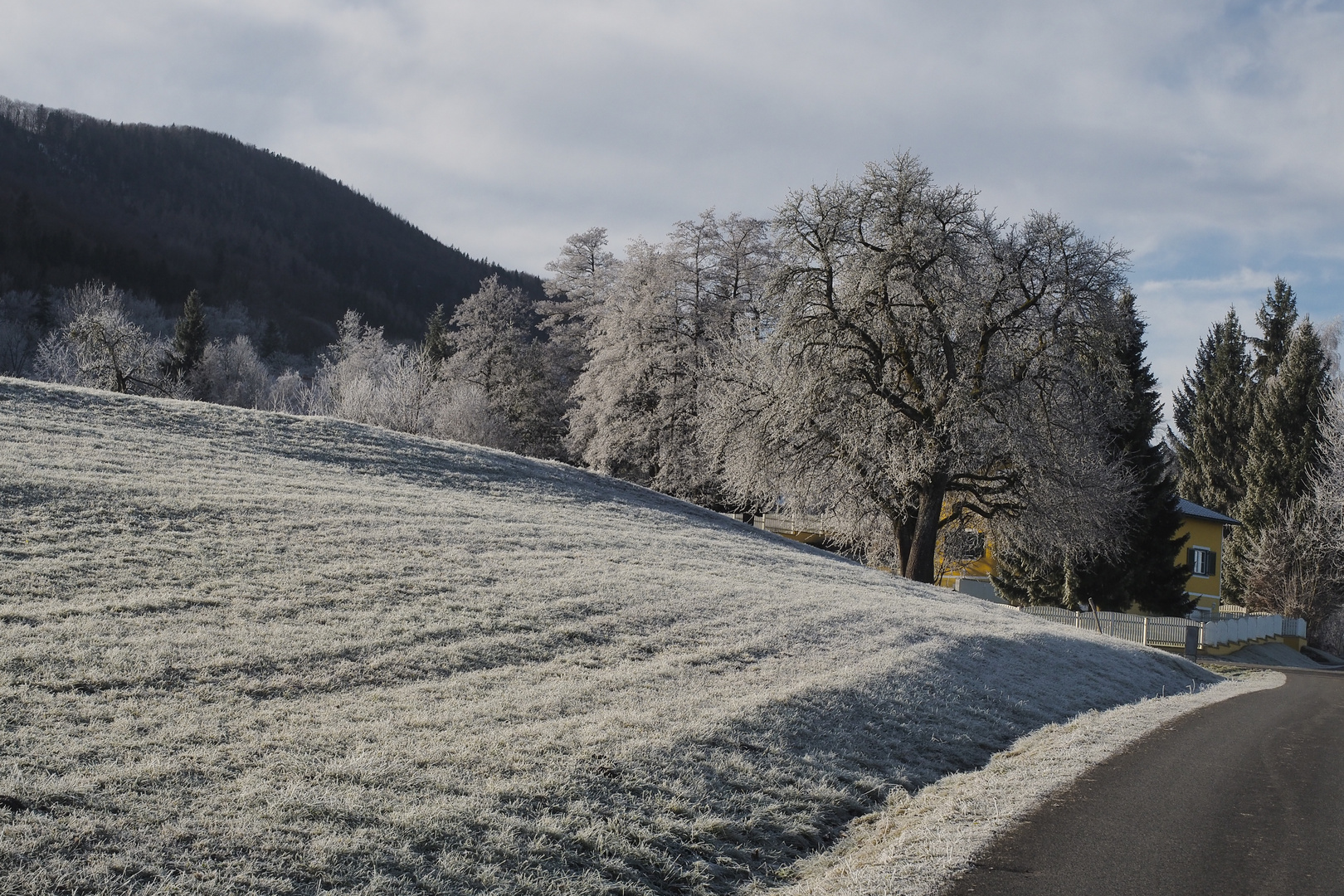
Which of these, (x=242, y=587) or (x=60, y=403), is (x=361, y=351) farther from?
(x=242, y=587)

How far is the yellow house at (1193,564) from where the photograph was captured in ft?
134

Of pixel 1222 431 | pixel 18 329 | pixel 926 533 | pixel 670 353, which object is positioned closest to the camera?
pixel 926 533

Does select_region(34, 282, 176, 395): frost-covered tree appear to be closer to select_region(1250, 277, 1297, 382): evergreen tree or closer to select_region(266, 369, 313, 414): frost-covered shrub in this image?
select_region(266, 369, 313, 414): frost-covered shrub

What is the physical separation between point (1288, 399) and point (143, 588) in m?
60.4

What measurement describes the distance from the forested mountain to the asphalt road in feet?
A: 480

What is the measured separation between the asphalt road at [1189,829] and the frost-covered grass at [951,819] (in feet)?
0.62

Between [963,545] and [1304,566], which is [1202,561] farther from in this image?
[963,545]

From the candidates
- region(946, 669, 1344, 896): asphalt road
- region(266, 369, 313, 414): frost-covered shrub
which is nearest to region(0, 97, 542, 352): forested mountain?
region(266, 369, 313, 414): frost-covered shrub

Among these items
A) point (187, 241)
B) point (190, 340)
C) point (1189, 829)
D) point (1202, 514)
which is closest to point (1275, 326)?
point (1202, 514)

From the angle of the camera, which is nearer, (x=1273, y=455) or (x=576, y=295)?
(x=1273, y=455)

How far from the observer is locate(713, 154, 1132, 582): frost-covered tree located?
24.8m

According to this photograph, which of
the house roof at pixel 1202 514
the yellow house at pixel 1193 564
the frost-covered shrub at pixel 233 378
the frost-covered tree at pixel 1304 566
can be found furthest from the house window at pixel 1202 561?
the frost-covered shrub at pixel 233 378

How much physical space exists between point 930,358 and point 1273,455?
38548mm

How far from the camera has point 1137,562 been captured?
34938 millimetres
